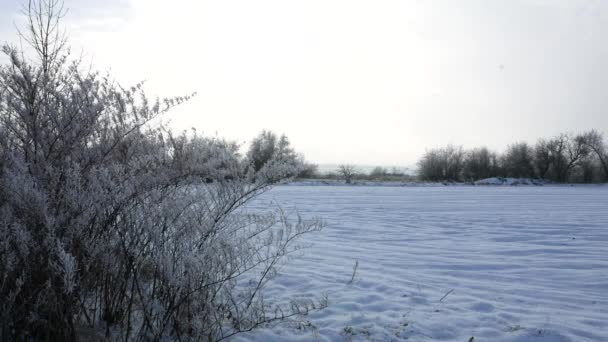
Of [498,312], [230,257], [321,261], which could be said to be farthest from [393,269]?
[230,257]

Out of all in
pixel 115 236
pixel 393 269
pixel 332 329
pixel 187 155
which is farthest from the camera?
pixel 393 269

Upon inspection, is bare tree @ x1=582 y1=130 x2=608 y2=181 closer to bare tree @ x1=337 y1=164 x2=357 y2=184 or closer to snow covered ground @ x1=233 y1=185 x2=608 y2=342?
bare tree @ x1=337 y1=164 x2=357 y2=184

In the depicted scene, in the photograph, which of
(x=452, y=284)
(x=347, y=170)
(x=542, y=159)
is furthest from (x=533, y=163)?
(x=452, y=284)

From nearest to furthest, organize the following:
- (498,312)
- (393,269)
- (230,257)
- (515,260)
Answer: (230,257)
(498,312)
(393,269)
(515,260)

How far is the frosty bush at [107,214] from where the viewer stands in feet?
10.3

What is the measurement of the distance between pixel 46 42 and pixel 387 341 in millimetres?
4255

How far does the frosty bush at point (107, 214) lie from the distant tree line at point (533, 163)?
5304 cm

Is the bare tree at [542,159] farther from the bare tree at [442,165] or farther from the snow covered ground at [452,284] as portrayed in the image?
the snow covered ground at [452,284]

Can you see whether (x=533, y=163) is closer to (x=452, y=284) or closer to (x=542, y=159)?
(x=542, y=159)

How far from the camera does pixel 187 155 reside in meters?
3.97

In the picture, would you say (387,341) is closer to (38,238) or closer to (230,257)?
(230,257)

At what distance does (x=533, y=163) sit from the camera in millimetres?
55750

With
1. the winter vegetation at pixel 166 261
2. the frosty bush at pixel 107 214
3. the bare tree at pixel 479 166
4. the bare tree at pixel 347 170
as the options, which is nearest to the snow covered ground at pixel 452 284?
the winter vegetation at pixel 166 261

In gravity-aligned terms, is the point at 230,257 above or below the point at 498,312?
above
